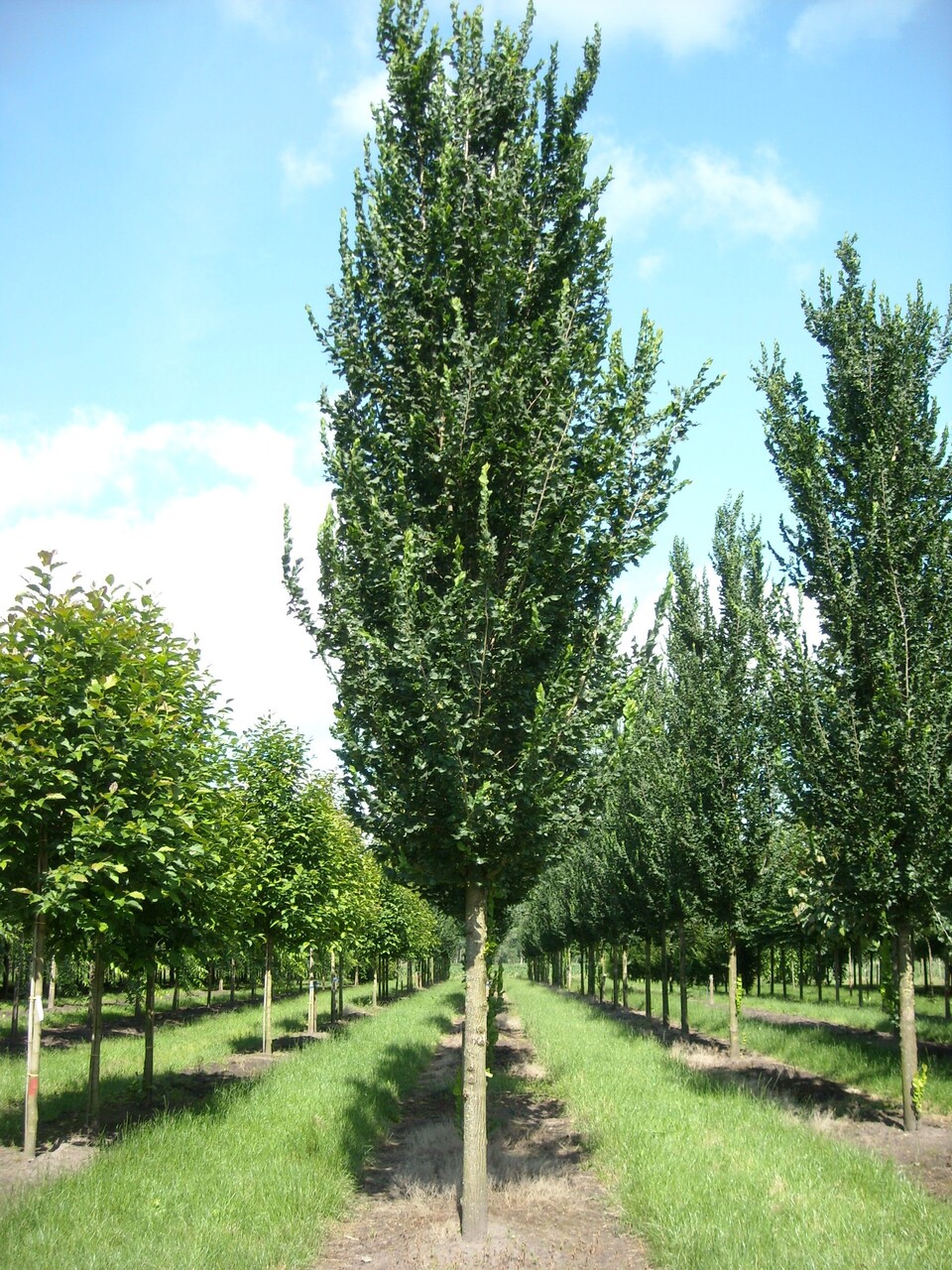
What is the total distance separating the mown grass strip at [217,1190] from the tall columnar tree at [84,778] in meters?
1.72

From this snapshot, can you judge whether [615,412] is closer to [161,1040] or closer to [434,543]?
[434,543]

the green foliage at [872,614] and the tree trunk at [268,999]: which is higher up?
the green foliage at [872,614]

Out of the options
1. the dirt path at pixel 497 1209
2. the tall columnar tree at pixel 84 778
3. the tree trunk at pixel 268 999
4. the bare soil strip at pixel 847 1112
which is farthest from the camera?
the tree trunk at pixel 268 999

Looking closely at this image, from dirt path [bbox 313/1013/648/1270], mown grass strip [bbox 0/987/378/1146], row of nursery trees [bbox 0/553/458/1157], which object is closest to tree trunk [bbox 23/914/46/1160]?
row of nursery trees [bbox 0/553/458/1157]

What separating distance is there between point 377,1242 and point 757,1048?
51.3 feet

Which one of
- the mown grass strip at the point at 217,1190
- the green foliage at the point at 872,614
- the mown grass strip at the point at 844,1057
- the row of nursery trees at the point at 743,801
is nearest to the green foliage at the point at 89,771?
the mown grass strip at the point at 217,1190

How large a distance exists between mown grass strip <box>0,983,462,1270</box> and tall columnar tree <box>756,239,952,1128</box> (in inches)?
282

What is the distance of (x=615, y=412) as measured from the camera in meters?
8.35

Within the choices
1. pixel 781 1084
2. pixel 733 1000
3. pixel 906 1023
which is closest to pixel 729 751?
pixel 733 1000

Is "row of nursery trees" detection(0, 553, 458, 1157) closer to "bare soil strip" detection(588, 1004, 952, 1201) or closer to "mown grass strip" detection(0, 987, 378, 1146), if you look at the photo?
"mown grass strip" detection(0, 987, 378, 1146)

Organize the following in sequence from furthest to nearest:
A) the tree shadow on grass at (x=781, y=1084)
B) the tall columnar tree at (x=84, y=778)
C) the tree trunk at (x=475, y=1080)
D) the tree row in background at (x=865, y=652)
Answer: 1. the tree shadow on grass at (x=781, y=1084)
2. the tree row in background at (x=865, y=652)
3. the tall columnar tree at (x=84, y=778)
4. the tree trunk at (x=475, y=1080)

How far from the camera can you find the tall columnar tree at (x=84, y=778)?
888cm

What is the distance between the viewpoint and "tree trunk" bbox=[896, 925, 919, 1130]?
11.2 metres

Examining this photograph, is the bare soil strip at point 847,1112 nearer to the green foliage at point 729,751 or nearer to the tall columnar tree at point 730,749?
the tall columnar tree at point 730,749
